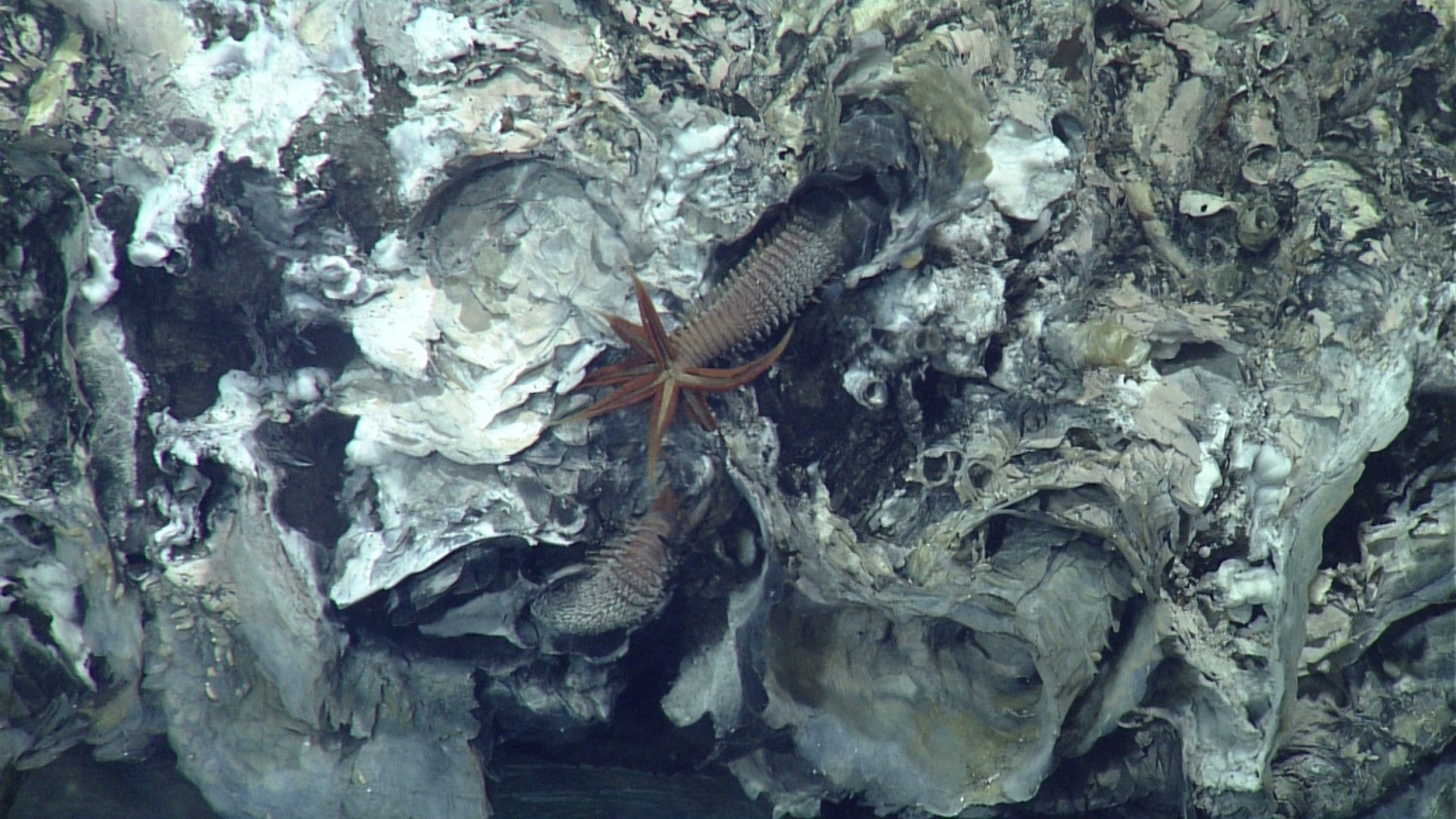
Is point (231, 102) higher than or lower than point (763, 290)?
higher

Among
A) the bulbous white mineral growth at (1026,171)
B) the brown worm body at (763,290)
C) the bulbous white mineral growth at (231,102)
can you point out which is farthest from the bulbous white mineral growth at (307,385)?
the bulbous white mineral growth at (1026,171)

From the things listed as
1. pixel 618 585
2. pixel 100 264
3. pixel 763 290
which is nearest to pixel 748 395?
pixel 763 290

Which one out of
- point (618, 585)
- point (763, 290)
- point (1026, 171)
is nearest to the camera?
point (1026, 171)

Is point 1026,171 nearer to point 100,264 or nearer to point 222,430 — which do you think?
point 222,430

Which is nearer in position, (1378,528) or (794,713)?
→ (1378,528)

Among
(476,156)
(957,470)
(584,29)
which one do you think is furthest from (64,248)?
(957,470)

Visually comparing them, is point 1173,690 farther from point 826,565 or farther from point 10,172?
point 10,172

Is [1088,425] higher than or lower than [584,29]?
lower
